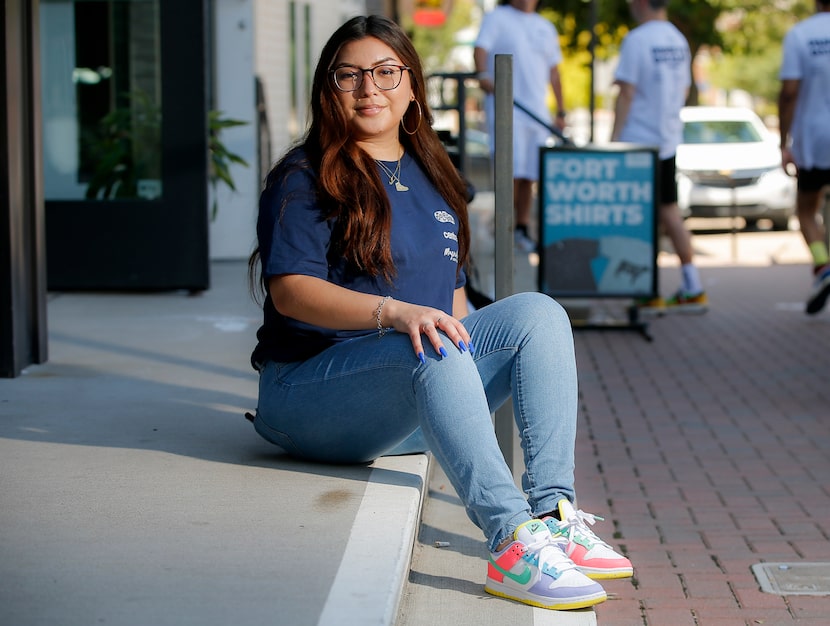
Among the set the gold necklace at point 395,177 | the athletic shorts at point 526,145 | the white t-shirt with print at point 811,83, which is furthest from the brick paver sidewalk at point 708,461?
the athletic shorts at point 526,145

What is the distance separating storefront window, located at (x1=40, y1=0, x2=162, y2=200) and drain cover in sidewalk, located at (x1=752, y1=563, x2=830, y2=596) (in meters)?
4.79

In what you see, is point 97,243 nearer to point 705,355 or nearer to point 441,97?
point 441,97

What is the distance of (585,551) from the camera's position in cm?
325

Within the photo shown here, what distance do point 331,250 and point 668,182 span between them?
5.92 metres

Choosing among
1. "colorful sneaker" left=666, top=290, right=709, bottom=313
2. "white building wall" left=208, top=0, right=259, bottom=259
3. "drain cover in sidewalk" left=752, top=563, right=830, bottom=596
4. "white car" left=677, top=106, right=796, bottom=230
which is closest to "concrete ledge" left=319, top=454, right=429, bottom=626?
"drain cover in sidewalk" left=752, top=563, right=830, bottom=596

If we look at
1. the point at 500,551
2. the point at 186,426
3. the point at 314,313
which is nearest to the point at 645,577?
the point at 500,551

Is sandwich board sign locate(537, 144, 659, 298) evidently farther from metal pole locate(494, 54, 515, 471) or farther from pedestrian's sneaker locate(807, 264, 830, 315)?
metal pole locate(494, 54, 515, 471)

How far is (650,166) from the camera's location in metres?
8.27

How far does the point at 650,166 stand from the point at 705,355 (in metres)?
1.40

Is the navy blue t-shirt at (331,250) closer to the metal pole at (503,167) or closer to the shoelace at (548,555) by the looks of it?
the metal pole at (503,167)

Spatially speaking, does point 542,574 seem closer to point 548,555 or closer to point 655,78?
point 548,555

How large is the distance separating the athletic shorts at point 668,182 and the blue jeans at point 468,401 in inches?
223

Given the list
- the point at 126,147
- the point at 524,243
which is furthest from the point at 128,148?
the point at 524,243

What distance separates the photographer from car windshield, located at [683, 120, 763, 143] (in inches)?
619
